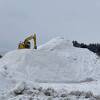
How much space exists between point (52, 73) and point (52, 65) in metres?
1.30

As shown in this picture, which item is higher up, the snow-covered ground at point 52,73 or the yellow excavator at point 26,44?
the yellow excavator at point 26,44

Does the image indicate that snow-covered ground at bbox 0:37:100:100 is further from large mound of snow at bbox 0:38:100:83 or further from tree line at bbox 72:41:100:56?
tree line at bbox 72:41:100:56

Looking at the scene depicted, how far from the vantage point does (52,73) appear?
26.0m

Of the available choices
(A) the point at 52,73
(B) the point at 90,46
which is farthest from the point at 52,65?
(B) the point at 90,46

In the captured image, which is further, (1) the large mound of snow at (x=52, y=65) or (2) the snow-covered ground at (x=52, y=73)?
(1) the large mound of snow at (x=52, y=65)

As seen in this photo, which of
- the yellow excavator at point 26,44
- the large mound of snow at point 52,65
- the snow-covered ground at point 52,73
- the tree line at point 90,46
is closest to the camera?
the snow-covered ground at point 52,73

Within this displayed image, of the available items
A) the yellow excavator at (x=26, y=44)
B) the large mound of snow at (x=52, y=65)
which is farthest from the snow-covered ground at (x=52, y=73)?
the yellow excavator at (x=26, y=44)

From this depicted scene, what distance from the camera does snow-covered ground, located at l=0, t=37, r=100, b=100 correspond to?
19203 millimetres

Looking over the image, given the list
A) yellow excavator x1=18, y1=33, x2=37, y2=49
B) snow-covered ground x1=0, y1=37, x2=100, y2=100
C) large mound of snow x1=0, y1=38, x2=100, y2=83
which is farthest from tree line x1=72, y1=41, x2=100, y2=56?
large mound of snow x1=0, y1=38, x2=100, y2=83

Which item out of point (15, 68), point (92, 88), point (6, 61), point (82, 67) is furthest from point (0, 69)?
point (92, 88)

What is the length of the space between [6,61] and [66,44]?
16.7 feet

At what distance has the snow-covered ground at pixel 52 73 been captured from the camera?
63.0ft

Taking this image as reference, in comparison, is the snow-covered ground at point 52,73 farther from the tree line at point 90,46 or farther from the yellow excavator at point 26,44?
the tree line at point 90,46

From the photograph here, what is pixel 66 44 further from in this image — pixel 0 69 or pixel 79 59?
pixel 0 69
